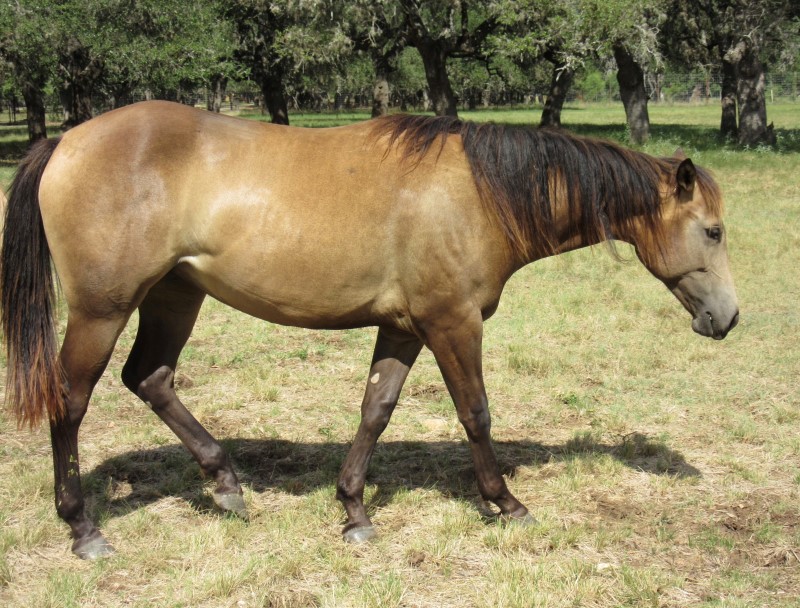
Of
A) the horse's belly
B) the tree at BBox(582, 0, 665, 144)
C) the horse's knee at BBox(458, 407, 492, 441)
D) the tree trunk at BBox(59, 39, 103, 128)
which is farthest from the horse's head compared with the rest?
the tree trunk at BBox(59, 39, 103, 128)

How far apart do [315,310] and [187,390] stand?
2610mm

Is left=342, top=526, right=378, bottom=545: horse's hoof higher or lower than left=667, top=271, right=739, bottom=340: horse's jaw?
lower

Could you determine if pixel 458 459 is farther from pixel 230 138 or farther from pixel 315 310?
pixel 230 138

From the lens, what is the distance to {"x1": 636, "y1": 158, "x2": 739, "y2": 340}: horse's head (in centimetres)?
418

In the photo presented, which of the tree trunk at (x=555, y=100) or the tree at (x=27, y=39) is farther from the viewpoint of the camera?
the tree trunk at (x=555, y=100)

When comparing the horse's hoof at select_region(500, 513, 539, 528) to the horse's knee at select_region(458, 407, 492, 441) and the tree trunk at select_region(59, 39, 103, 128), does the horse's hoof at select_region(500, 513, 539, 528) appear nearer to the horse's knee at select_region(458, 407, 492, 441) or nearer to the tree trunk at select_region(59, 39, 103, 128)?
the horse's knee at select_region(458, 407, 492, 441)

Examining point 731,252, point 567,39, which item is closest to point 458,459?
point 731,252

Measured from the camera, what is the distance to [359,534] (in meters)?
4.08

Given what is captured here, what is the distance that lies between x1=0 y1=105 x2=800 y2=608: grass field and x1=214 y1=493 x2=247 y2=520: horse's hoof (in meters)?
0.11

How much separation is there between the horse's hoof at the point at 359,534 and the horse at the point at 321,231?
1cm

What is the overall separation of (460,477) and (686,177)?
2.15 m

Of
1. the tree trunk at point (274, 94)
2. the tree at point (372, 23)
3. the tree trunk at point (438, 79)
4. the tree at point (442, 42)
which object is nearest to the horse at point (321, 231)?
the tree at point (372, 23)

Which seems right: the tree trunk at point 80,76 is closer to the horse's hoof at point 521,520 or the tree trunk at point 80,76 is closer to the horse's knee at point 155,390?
the horse's knee at point 155,390

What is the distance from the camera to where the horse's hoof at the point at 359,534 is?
407 cm
